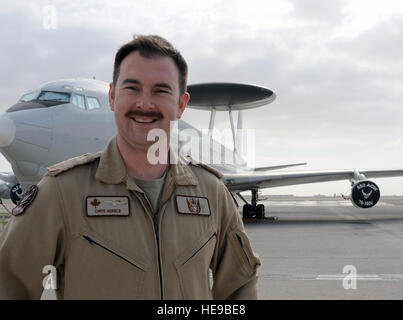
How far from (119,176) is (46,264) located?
1.20 ft

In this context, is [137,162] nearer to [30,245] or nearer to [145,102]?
[145,102]

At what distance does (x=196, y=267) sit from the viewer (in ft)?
4.93

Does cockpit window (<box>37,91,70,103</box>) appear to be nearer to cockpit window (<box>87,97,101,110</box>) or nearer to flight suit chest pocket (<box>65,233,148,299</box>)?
cockpit window (<box>87,97,101,110</box>)

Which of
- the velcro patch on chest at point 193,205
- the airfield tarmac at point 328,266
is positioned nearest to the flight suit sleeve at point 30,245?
the velcro patch on chest at point 193,205

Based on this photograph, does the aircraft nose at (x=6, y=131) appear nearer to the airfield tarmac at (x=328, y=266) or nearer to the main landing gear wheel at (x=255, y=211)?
the airfield tarmac at (x=328, y=266)

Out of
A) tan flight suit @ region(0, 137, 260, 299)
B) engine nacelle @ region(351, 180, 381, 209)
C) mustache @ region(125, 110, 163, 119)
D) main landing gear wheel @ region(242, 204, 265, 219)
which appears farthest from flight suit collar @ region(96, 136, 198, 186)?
main landing gear wheel @ region(242, 204, 265, 219)

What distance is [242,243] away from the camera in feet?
5.43

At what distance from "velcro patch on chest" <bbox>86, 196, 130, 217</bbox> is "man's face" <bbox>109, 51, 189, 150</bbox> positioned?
0.22 meters

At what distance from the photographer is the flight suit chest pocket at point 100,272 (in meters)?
1.40

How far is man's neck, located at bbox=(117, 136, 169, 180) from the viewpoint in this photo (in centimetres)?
156

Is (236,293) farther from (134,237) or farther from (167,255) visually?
(134,237)

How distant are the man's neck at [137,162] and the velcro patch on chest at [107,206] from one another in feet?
0.48

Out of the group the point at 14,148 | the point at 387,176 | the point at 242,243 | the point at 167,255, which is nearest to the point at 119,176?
the point at 167,255

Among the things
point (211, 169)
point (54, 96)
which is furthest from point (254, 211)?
point (211, 169)
